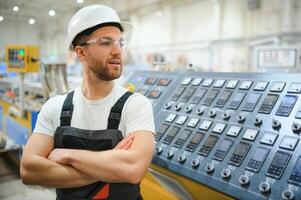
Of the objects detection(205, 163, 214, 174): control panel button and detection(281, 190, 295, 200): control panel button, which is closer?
detection(281, 190, 295, 200): control panel button

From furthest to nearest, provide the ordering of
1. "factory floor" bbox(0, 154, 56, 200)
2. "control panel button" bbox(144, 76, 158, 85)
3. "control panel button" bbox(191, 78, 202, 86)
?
"factory floor" bbox(0, 154, 56, 200) → "control panel button" bbox(144, 76, 158, 85) → "control panel button" bbox(191, 78, 202, 86)

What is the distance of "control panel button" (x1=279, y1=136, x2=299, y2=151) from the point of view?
1.19 meters

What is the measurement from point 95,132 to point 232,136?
65 centimetres

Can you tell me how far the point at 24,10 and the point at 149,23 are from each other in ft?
22.9

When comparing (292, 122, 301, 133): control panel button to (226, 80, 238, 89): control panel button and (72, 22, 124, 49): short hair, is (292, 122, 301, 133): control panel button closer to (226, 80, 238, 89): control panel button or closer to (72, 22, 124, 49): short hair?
(226, 80, 238, 89): control panel button

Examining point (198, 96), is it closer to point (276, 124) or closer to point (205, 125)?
point (205, 125)

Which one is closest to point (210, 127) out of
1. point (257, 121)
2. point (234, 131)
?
point (234, 131)

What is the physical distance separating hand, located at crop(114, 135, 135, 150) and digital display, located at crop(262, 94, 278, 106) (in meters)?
0.69

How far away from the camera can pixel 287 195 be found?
1.07 m

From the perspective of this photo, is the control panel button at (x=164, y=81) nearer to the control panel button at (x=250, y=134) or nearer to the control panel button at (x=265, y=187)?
the control panel button at (x=250, y=134)

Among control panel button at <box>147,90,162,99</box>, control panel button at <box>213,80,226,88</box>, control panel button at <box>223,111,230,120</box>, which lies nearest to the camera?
control panel button at <box>223,111,230,120</box>

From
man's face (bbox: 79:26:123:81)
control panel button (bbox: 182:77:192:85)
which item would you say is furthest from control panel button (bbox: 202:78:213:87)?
man's face (bbox: 79:26:123:81)

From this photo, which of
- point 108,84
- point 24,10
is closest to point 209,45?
point 108,84

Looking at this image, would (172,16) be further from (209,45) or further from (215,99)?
(215,99)
